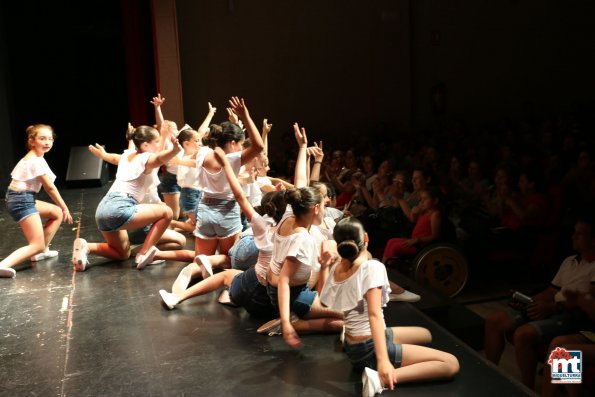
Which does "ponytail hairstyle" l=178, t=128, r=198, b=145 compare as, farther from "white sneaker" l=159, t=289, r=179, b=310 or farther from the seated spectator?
the seated spectator

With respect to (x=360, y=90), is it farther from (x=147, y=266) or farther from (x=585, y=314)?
(x=585, y=314)

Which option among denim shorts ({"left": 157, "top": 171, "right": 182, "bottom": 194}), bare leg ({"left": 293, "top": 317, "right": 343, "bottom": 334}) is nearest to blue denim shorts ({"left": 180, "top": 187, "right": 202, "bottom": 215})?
denim shorts ({"left": 157, "top": 171, "right": 182, "bottom": 194})

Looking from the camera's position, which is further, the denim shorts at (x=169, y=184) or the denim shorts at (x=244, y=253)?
the denim shorts at (x=169, y=184)

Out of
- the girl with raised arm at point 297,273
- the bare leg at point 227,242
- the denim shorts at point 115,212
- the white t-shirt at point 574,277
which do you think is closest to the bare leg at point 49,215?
the denim shorts at point 115,212

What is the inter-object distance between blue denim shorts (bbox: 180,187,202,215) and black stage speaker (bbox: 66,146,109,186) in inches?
115

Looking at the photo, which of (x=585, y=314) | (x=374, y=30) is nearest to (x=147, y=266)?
(x=585, y=314)

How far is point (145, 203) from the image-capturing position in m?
4.82

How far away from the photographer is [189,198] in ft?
18.1

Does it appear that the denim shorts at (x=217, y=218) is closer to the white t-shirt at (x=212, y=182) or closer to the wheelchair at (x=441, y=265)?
the white t-shirt at (x=212, y=182)

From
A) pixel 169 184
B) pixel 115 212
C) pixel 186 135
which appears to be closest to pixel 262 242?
pixel 115 212

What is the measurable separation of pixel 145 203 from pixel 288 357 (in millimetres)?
2199

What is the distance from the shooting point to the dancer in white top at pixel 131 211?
177 inches

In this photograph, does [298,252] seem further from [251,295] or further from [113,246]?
[113,246]

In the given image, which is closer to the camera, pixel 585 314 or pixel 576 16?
pixel 585 314
